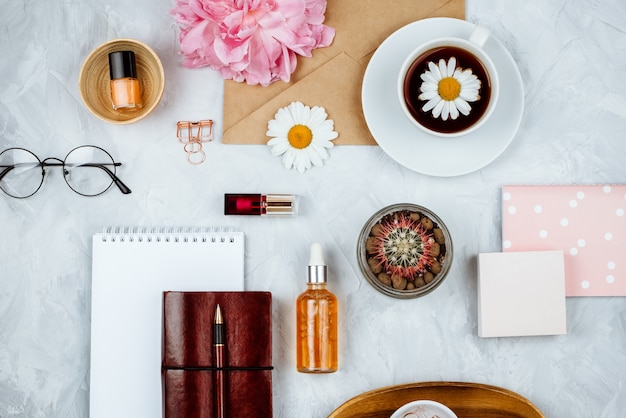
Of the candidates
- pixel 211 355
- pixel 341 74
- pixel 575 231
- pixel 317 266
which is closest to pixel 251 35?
pixel 341 74

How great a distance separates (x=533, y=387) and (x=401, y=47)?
0.58 meters

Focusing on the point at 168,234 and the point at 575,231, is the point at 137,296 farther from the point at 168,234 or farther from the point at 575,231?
the point at 575,231

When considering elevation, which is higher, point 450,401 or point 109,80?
point 109,80

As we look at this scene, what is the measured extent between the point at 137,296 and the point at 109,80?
13.6 inches

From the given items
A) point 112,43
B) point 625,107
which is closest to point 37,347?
point 112,43

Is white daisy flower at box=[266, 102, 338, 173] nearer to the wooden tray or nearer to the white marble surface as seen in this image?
the white marble surface

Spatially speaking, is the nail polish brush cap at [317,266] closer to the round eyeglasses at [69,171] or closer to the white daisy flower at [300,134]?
the white daisy flower at [300,134]

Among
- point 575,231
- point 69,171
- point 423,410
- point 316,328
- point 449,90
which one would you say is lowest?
point 423,410

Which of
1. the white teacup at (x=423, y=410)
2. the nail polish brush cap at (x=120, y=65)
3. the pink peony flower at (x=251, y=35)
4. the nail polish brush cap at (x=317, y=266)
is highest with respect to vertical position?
the pink peony flower at (x=251, y=35)

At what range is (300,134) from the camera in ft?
3.43

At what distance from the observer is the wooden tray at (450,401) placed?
1.02m

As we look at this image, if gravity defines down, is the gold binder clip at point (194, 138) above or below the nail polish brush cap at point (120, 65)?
below

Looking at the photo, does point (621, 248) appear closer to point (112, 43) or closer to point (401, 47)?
point (401, 47)

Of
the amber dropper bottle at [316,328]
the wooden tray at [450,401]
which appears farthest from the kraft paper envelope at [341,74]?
the wooden tray at [450,401]
